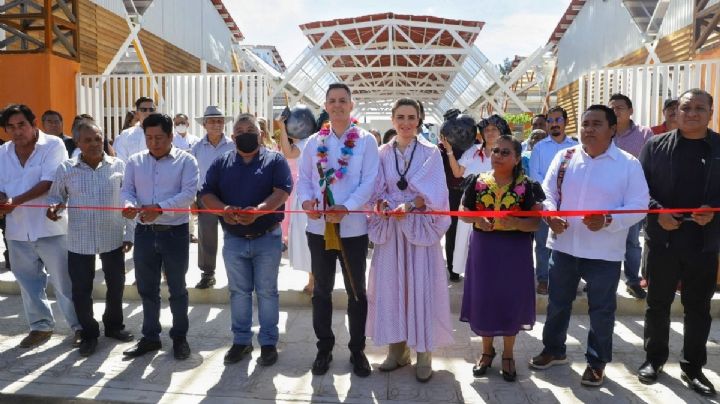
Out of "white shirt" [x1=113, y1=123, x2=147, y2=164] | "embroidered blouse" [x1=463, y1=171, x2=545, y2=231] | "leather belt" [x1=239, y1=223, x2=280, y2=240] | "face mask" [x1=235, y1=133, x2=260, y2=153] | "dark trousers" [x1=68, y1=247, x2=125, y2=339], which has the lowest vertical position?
"dark trousers" [x1=68, y1=247, x2=125, y2=339]

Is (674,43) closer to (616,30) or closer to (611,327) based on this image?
(616,30)

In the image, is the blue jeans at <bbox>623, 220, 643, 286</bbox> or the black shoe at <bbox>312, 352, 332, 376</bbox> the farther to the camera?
the blue jeans at <bbox>623, 220, 643, 286</bbox>

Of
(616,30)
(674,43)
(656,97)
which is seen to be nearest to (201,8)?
(616,30)

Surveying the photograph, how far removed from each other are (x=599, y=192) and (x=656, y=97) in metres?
4.16

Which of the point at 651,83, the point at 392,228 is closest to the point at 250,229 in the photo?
the point at 392,228

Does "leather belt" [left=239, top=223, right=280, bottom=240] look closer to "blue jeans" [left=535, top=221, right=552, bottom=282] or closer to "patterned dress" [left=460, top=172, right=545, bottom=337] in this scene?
"patterned dress" [left=460, top=172, right=545, bottom=337]

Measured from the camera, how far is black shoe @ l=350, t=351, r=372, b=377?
12.2ft

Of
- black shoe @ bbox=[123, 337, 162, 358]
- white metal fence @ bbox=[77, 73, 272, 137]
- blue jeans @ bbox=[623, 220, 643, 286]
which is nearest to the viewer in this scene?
black shoe @ bbox=[123, 337, 162, 358]

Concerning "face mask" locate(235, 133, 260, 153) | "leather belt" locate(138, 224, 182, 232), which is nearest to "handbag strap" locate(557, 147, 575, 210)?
"face mask" locate(235, 133, 260, 153)

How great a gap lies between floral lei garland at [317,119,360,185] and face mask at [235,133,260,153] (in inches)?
18.4

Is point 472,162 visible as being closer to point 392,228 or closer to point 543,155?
point 543,155

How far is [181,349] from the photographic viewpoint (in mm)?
4070

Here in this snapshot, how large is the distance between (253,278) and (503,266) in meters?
1.78

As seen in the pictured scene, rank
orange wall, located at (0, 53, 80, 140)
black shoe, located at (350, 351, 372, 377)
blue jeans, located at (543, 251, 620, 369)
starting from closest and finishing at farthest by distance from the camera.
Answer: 1. blue jeans, located at (543, 251, 620, 369)
2. black shoe, located at (350, 351, 372, 377)
3. orange wall, located at (0, 53, 80, 140)
